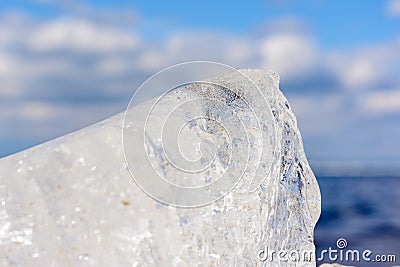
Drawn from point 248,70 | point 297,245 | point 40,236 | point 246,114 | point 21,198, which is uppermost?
point 248,70

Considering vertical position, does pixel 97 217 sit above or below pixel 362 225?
below

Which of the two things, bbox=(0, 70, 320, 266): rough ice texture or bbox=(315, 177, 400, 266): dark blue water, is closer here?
bbox=(0, 70, 320, 266): rough ice texture

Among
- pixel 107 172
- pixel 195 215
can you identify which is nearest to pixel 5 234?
pixel 107 172

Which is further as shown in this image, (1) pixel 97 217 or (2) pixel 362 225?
(2) pixel 362 225

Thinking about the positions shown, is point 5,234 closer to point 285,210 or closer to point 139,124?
point 139,124

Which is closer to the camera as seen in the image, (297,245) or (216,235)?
(216,235)

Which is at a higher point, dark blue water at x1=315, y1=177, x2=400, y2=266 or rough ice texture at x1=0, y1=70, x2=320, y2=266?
dark blue water at x1=315, y1=177, x2=400, y2=266

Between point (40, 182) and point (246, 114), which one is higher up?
point (246, 114)

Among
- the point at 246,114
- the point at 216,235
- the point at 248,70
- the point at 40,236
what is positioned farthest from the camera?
the point at 248,70
